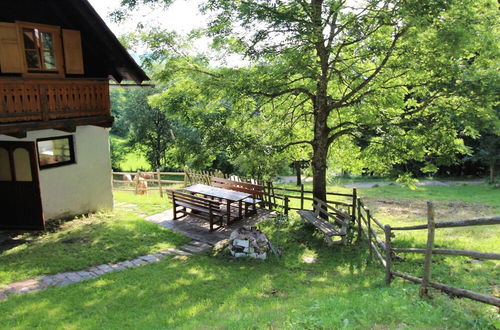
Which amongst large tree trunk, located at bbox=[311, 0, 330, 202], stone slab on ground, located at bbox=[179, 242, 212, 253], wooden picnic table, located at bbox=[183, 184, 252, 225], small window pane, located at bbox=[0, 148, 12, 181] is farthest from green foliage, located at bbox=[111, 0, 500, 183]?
small window pane, located at bbox=[0, 148, 12, 181]

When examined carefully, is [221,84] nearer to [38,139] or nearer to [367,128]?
[367,128]

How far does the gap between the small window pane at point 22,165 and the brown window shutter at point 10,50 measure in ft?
7.94

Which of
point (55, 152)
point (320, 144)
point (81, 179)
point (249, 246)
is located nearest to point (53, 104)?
point (55, 152)

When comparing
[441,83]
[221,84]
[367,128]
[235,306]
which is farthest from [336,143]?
[235,306]

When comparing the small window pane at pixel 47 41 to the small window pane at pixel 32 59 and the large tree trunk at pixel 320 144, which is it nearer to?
the small window pane at pixel 32 59

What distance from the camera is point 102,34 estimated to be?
457 inches

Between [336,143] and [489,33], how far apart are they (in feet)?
19.0

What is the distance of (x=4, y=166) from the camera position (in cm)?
1114

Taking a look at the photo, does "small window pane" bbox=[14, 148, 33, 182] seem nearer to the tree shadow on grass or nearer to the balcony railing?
the balcony railing

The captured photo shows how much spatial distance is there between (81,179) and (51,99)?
142 inches

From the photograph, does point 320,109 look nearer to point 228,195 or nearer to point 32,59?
point 228,195

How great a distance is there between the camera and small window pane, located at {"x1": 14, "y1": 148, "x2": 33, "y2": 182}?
10883 millimetres

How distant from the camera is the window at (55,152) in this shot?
11.7 meters

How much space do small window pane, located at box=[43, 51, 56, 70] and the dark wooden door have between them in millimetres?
2371
